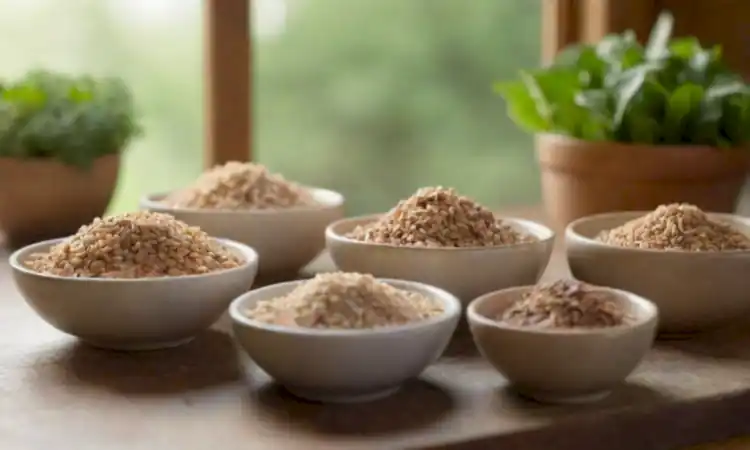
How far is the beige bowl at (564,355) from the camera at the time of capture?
95 cm

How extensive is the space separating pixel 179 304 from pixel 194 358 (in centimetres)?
6

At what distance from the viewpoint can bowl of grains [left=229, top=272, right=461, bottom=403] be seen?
3.07 ft

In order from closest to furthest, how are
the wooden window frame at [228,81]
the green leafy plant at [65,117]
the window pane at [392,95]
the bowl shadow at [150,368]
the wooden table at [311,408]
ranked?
1. the wooden table at [311,408]
2. the bowl shadow at [150,368]
3. the green leafy plant at [65,117]
4. the wooden window frame at [228,81]
5. the window pane at [392,95]

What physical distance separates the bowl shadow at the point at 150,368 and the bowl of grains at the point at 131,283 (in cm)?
1

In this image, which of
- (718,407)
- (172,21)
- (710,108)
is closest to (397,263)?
(718,407)

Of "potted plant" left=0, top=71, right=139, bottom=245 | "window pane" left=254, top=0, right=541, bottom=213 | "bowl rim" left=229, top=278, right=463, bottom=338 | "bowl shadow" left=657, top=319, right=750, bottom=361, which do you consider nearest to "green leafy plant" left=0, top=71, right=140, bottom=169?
"potted plant" left=0, top=71, right=139, bottom=245

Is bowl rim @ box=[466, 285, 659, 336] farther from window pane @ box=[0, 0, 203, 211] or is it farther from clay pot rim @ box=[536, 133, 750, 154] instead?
window pane @ box=[0, 0, 203, 211]

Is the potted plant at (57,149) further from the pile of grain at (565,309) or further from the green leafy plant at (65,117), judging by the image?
the pile of grain at (565,309)

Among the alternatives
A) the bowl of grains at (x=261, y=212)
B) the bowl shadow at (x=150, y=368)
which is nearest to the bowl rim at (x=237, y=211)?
the bowl of grains at (x=261, y=212)

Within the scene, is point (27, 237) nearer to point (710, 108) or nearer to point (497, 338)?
point (497, 338)

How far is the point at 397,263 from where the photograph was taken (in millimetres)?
1179

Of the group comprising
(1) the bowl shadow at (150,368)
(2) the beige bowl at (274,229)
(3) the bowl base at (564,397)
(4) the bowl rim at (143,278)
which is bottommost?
(1) the bowl shadow at (150,368)

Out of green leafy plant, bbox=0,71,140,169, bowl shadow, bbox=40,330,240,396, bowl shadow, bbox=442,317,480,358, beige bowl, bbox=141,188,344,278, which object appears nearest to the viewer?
bowl shadow, bbox=40,330,240,396

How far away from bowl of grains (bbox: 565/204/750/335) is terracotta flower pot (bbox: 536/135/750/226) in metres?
0.33
